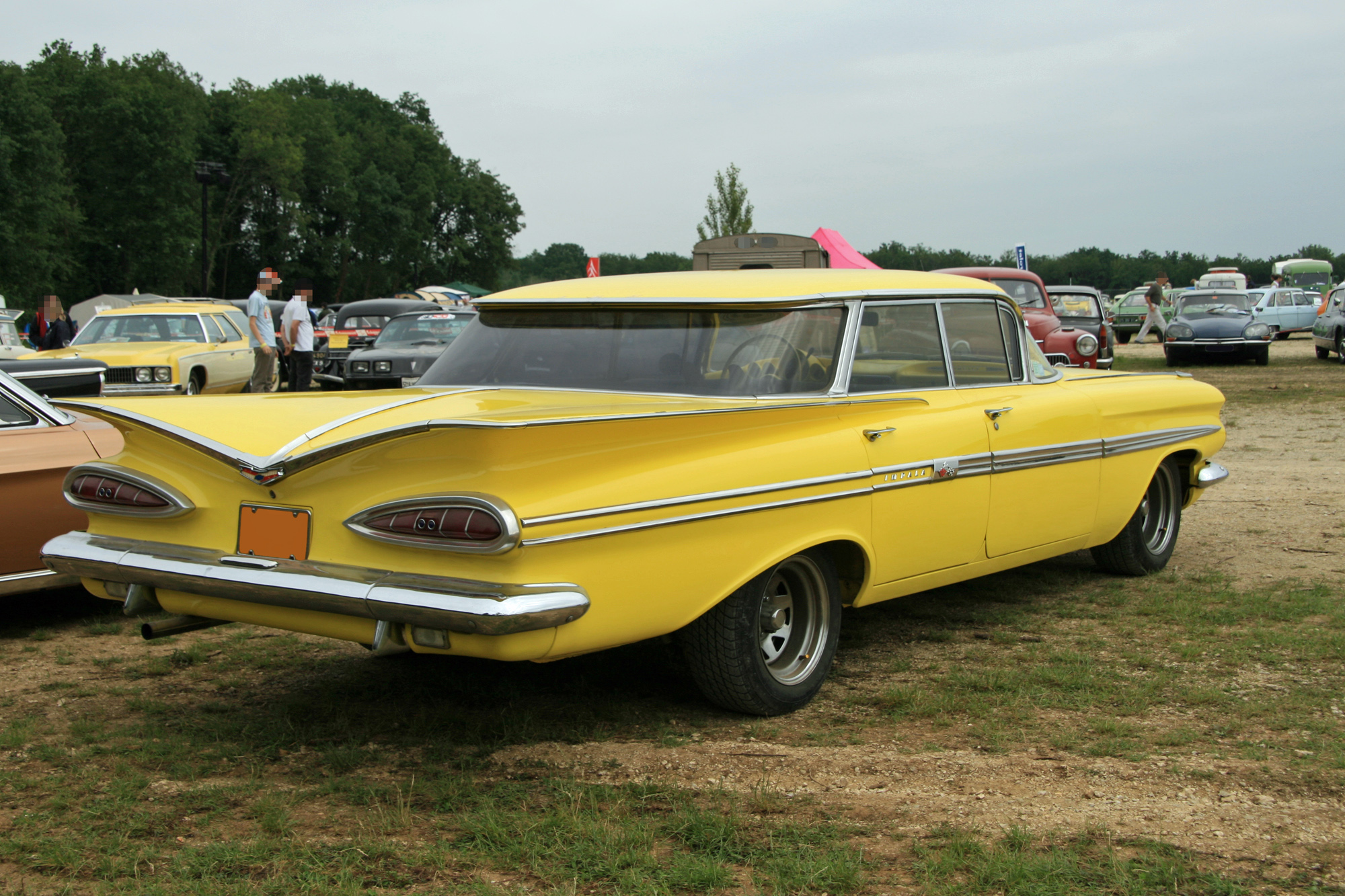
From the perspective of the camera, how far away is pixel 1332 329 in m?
22.8

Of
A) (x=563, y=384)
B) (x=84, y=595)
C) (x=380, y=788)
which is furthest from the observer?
(x=84, y=595)

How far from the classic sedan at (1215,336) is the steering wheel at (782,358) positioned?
19.6 metres

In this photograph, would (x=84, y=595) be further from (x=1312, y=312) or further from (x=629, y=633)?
(x=1312, y=312)

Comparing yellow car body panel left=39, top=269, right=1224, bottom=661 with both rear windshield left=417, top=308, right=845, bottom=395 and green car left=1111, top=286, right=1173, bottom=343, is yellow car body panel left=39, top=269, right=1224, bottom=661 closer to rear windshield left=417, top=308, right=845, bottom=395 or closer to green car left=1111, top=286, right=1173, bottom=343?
rear windshield left=417, top=308, right=845, bottom=395

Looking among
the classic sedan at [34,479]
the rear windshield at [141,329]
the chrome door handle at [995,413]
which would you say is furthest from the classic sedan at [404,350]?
the chrome door handle at [995,413]

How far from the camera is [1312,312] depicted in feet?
107

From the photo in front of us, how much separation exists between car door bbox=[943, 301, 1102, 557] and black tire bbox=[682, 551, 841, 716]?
97 cm

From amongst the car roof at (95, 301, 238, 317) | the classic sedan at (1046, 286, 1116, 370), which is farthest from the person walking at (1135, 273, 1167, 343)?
the car roof at (95, 301, 238, 317)

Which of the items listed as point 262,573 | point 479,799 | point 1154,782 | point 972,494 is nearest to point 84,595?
point 262,573

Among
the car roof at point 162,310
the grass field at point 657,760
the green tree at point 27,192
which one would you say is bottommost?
the grass field at point 657,760

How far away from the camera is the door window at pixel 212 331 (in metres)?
15.1

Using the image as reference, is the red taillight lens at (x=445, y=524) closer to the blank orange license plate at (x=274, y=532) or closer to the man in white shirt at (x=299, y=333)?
the blank orange license plate at (x=274, y=532)

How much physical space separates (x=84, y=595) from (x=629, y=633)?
357 cm

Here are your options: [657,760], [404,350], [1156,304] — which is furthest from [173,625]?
[1156,304]
